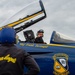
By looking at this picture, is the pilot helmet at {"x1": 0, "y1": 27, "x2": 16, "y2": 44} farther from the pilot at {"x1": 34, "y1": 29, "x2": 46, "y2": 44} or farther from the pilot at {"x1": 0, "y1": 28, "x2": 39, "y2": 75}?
the pilot at {"x1": 34, "y1": 29, "x2": 46, "y2": 44}

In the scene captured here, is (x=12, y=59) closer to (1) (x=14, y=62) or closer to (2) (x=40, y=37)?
(1) (x=14, y=62)

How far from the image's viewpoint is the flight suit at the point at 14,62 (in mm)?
4340

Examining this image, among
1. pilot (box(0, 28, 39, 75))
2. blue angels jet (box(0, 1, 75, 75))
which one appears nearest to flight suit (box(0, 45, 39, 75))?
pilot (box(0, 28, 39, 75))

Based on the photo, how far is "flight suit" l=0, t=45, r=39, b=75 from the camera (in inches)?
171

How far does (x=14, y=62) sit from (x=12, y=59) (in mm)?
56

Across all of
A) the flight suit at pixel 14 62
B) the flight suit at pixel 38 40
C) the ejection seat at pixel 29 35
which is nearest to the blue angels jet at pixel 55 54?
the flight suit at pixel 38 40

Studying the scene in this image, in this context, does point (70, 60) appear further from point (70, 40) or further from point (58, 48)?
point (70, 40)

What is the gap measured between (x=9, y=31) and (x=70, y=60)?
3915mm

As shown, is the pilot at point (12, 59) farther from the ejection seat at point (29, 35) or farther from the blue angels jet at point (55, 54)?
the ejection seat at point (29, 35)

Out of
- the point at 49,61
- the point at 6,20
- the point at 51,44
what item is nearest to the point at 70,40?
the point at 51,44

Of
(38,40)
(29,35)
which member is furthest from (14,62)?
(29,35)

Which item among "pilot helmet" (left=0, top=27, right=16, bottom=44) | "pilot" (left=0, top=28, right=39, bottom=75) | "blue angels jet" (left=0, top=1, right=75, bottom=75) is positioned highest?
"pilot helmet" (left=0, top=27, right=16, bottom=44)

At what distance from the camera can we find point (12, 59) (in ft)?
14.3

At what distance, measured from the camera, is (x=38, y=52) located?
8.55 metres
